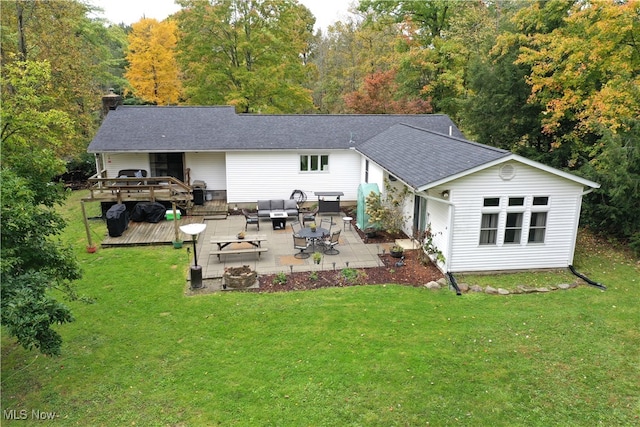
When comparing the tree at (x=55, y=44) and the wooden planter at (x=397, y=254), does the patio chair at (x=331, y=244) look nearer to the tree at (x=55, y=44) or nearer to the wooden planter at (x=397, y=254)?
the wooden planter at (x=397, y=254)

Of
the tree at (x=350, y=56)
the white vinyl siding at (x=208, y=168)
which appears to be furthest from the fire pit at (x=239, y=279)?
the tree at (x=350, y=56)

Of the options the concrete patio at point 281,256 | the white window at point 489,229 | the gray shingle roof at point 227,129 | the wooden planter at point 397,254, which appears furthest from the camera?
the gray shingle roof at point 227,129

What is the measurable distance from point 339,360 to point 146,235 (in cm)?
1057

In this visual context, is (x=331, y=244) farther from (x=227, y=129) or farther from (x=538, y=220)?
(x=227, y=129)

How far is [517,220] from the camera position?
40.2 feet

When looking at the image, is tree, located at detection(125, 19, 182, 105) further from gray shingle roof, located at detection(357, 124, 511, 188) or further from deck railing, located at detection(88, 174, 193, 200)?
gray shingle roof, located at detection(357, 124, 511, 188)

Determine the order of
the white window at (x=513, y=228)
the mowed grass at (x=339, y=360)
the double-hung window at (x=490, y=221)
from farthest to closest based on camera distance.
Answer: the white window at (x=513, y=228), the double-hung window at (x=490, y=221), the mowed grass at (x=339, y=360)

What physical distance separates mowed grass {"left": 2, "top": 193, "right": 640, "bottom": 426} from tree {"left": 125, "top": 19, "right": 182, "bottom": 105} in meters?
25.2


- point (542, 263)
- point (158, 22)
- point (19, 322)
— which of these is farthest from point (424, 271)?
point (158, 22)

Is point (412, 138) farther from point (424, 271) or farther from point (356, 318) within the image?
point (356, 318)

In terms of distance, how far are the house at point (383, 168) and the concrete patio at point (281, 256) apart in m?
2.12

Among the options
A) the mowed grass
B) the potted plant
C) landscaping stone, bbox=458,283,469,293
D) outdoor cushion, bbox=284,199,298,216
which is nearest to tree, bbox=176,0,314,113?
outdoor cushion, bbox=284,199,298,216

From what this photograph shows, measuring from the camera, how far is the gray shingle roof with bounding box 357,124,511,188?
11.9 meters

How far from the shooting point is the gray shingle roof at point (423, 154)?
11891mm
